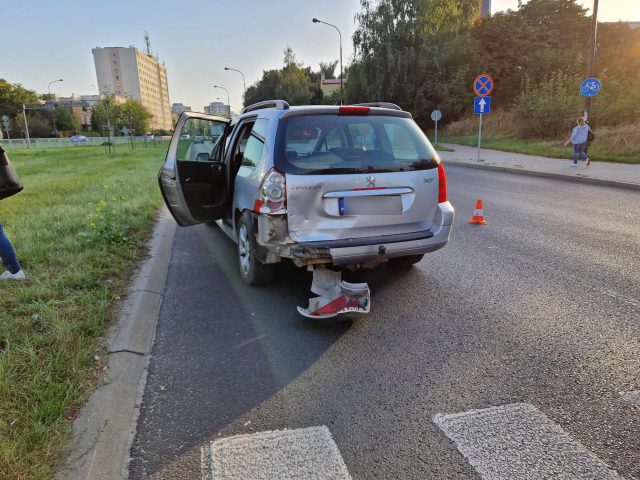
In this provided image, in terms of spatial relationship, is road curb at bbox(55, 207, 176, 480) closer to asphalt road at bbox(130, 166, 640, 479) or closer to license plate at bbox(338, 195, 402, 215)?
asphalt road at bbox(130, 166, 640, 479)

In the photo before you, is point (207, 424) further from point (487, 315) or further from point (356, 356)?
point (487, 315)

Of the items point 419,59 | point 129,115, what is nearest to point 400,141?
point 419,59

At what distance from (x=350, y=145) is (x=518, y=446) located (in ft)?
9.29

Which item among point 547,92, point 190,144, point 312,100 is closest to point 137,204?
point 190,144

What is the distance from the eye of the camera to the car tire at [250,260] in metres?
4.47

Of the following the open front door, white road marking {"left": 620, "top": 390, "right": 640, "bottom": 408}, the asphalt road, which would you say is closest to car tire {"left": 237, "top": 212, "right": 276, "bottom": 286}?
the asphalt road

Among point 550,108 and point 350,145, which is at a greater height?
point 550,108

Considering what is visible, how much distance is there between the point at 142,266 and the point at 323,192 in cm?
265

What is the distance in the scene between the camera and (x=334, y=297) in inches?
150

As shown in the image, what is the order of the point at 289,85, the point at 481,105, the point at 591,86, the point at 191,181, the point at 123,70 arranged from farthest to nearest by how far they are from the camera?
1. the point at 123,70
2. the point at 289,85
3. the point at 481,105
4. the point at 591,86
5. the point at 191,181

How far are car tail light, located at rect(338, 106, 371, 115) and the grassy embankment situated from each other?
16.1 metres

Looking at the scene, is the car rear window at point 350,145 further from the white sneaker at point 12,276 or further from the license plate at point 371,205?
the white sneaker at point 12,276

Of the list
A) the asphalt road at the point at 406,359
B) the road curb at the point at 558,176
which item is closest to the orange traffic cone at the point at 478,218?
the asphalt road at the point at 406,359

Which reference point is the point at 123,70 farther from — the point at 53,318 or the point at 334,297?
the point at 334,297
